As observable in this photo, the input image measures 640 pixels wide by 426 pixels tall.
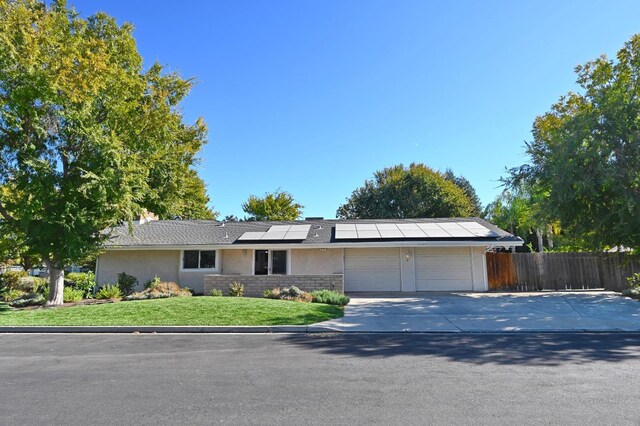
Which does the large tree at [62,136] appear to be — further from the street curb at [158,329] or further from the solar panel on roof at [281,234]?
the solar panel on roof at [281,234]

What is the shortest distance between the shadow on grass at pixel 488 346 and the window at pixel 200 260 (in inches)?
475

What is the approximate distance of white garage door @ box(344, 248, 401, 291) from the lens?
19.3m

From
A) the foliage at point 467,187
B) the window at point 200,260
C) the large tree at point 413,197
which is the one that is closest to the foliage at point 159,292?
the window at point 200,260

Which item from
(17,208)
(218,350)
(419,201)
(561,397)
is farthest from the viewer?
(419,201)

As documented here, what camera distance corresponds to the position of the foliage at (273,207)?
40.2m

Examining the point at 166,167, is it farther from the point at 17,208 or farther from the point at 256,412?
the point at 256,412

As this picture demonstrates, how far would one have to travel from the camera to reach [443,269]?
19219 mm

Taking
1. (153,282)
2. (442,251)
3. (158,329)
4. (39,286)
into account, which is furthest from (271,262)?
(39,286)

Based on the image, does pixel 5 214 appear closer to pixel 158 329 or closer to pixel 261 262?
pixel 158 329

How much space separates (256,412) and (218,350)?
11.7 feet

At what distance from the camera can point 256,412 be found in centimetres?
430

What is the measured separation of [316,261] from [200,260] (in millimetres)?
6021

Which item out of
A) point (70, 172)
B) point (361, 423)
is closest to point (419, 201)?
point (70, 172)

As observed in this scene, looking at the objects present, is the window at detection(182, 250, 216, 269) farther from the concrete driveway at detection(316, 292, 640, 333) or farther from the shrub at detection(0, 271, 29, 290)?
the shrub at detection(0, 271, 29, 290)
